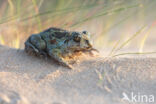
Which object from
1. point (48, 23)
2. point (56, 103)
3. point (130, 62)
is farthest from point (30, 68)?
point (48, 23)

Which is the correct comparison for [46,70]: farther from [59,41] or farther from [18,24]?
[18,24]

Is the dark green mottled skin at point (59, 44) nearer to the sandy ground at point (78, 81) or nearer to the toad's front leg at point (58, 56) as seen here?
the toad's front leg at point (58, 56)

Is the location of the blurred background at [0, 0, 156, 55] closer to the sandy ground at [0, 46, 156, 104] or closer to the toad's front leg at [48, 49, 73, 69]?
the toad's front leg at [48, 49, 73, 69]

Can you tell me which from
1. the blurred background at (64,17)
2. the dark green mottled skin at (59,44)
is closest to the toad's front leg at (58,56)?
the dark green mottled skin at (59,44)

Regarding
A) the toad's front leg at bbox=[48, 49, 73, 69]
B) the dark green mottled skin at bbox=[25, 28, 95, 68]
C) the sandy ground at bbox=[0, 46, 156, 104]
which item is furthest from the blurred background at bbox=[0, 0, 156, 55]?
the sandy ground at bbox=[0, 46, 156, 104]

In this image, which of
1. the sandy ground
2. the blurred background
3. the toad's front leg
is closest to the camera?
the sandy ground

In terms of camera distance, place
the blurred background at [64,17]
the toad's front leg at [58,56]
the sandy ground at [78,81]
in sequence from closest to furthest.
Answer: the sandy ground at [78,81], the toad's front leg at [58,56], the blurred background at [64,17]

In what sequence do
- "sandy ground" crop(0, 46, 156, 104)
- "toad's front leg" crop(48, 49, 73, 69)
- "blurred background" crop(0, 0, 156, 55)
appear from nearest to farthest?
1. "sandy ground" crop(0, 46, 156, 104)
2. "toad's front leg" crop(48, 49, 73, 69)
3. "blurred background" crop(0, 0, 156, 55)
